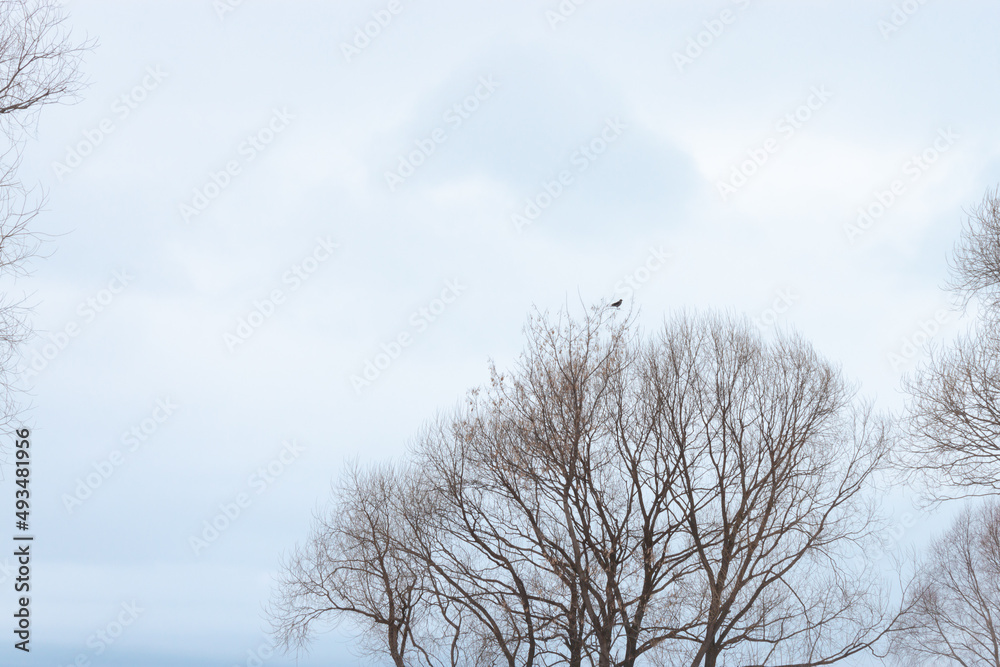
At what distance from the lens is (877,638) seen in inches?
851

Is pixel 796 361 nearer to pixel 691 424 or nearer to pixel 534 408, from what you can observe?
pixel 691 424

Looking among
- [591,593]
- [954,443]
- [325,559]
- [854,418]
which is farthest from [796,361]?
[325,559]

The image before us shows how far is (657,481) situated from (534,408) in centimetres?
425

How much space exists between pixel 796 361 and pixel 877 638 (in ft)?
24.6

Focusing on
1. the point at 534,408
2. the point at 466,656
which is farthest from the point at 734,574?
the point at 466,656

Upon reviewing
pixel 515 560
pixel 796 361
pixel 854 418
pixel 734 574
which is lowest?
pixel 734 574

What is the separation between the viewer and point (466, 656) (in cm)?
2458

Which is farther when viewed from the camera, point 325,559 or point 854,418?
point 325,559

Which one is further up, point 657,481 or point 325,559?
point 325,559

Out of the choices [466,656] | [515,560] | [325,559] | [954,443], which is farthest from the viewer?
[325,559]

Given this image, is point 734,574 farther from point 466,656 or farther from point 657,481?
point 466,656

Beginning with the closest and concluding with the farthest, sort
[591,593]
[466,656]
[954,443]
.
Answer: [954,443]
[591,593]
[466,656]

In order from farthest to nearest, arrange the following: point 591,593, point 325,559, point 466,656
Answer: point 325,559
point 466,656
point 591,593

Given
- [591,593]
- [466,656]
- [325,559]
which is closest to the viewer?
[591,593]
